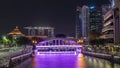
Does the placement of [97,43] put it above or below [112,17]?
below

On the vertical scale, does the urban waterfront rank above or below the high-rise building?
below

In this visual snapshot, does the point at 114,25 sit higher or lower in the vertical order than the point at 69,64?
higher

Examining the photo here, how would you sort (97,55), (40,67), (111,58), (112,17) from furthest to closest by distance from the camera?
(112,17) < (97,55) < (111,58) < (40,67)

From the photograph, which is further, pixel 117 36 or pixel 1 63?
pixel 117 36

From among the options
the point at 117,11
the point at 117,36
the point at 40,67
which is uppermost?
the point at 117,11

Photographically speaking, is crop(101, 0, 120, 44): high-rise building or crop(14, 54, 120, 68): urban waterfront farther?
crop(101, 0, 120, 44): high-rise building

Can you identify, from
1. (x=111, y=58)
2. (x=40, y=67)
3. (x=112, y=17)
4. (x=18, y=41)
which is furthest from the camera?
(x=18, y=41)

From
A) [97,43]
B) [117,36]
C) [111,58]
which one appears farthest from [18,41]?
[111,58]

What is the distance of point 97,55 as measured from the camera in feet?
429

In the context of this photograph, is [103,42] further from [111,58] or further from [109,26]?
[111,58]

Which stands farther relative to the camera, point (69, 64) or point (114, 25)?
point (114, 25)

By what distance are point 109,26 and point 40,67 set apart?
10398 cm

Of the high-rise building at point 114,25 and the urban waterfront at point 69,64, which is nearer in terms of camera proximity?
the urban waterfront at point 69,64

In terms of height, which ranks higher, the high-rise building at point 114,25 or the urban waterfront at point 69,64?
the high-rise building at point 114,25
